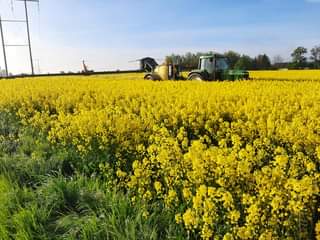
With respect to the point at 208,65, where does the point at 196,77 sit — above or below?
below

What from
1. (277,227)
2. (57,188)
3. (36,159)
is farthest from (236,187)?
(36,159)

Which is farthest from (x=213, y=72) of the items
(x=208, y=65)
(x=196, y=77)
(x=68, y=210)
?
(x=68, y=210)

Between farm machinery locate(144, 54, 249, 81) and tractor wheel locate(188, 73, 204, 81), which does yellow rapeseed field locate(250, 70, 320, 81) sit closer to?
farm machinery locate(144, 54, 249, 81)

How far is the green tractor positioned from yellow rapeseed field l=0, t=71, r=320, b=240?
933 cm

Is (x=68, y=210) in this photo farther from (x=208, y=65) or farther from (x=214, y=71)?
(x=208, y=65)

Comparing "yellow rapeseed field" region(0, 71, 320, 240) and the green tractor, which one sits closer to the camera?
"yellow rapeseed field" region(0, 71, 320, 240)

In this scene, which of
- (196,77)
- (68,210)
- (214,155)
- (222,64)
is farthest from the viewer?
(222,64)

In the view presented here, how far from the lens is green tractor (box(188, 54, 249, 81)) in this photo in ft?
74.6

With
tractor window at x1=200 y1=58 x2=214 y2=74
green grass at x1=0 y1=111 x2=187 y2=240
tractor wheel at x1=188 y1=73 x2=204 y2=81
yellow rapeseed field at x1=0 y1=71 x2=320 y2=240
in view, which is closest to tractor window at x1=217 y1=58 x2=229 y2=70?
tractor window at x1=200 y1=58 x2=214 y2=74

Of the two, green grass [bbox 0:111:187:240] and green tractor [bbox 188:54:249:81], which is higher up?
green tractor [bbox 188:54:249:81]

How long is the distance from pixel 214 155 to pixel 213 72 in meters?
18.8

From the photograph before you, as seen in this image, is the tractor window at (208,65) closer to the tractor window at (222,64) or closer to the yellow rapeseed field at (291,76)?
the tractor window at (222,64)

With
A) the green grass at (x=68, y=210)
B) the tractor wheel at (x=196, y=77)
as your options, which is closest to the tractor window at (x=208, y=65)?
Answer: the tractor wheel at (x=196, y=77)

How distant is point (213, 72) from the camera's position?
74.8 feet
